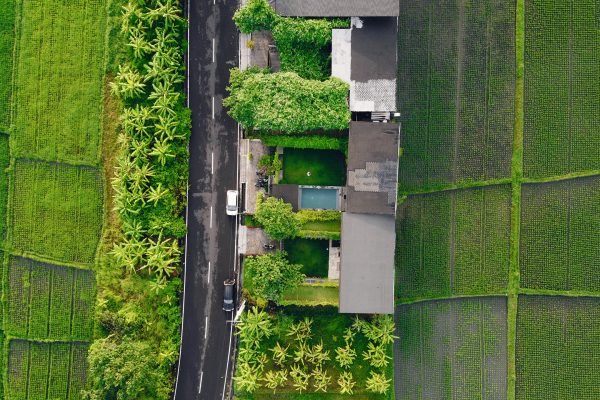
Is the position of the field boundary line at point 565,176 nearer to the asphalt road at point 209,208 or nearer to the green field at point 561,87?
the green field at point 561,87

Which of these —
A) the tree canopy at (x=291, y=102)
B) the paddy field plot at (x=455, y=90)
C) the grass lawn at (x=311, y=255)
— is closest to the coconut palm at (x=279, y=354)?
the grass lawn at (x=311, y=255)

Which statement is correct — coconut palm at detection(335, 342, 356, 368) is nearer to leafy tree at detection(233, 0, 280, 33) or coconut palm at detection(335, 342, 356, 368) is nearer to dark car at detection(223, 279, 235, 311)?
dark car at detection(223, 279, 235, 311)

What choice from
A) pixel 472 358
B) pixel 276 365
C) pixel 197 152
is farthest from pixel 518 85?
pixel 276 365

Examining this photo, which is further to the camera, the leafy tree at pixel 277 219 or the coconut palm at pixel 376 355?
the coconut palm at pixel 376 355

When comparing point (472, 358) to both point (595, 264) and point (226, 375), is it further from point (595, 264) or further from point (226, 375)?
point (226, 375)

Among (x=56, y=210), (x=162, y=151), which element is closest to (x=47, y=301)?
(x=56, y=210)

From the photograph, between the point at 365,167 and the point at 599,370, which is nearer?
the point at 365,167

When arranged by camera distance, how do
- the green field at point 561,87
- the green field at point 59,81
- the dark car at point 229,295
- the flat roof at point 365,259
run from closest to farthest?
the flat roof at point 365,259 → the dark car at point 229,295 → the green field at point 59,81 → the green field at point 561,87
